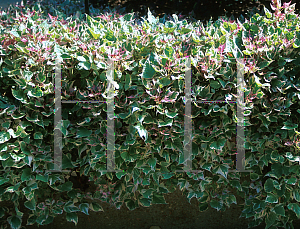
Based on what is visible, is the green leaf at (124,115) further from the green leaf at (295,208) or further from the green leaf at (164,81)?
the green leaf at (295,208)

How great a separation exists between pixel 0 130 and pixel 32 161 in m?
0.38

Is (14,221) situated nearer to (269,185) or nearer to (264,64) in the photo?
(269,185)

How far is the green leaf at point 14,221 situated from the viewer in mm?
2760

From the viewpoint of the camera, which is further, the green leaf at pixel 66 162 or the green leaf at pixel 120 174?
the green leaf at pixel 66 162

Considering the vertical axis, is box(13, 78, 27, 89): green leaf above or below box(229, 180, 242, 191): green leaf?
above

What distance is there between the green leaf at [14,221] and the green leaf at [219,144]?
1.91 m

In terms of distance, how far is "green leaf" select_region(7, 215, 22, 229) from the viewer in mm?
2760

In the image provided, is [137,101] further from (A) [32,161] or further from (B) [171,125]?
(A) [32,161]

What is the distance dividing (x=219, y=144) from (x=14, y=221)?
79.4 inches

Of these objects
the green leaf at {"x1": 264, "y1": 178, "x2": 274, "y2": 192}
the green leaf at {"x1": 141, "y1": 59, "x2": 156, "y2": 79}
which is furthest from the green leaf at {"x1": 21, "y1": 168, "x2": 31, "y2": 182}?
the green leaf at {"x1": 264, "y1": 178, "x2": 274, "y2": 192}

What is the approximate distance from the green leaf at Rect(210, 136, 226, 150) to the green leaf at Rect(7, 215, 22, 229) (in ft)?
6.26

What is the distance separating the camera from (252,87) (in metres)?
2.46

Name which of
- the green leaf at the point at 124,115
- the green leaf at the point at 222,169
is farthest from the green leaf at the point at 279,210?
the green leaf at the point at 124,115

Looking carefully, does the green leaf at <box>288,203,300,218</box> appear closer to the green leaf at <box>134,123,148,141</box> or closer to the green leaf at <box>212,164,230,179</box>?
the green leaf at <box>212,164,230,179</box>
